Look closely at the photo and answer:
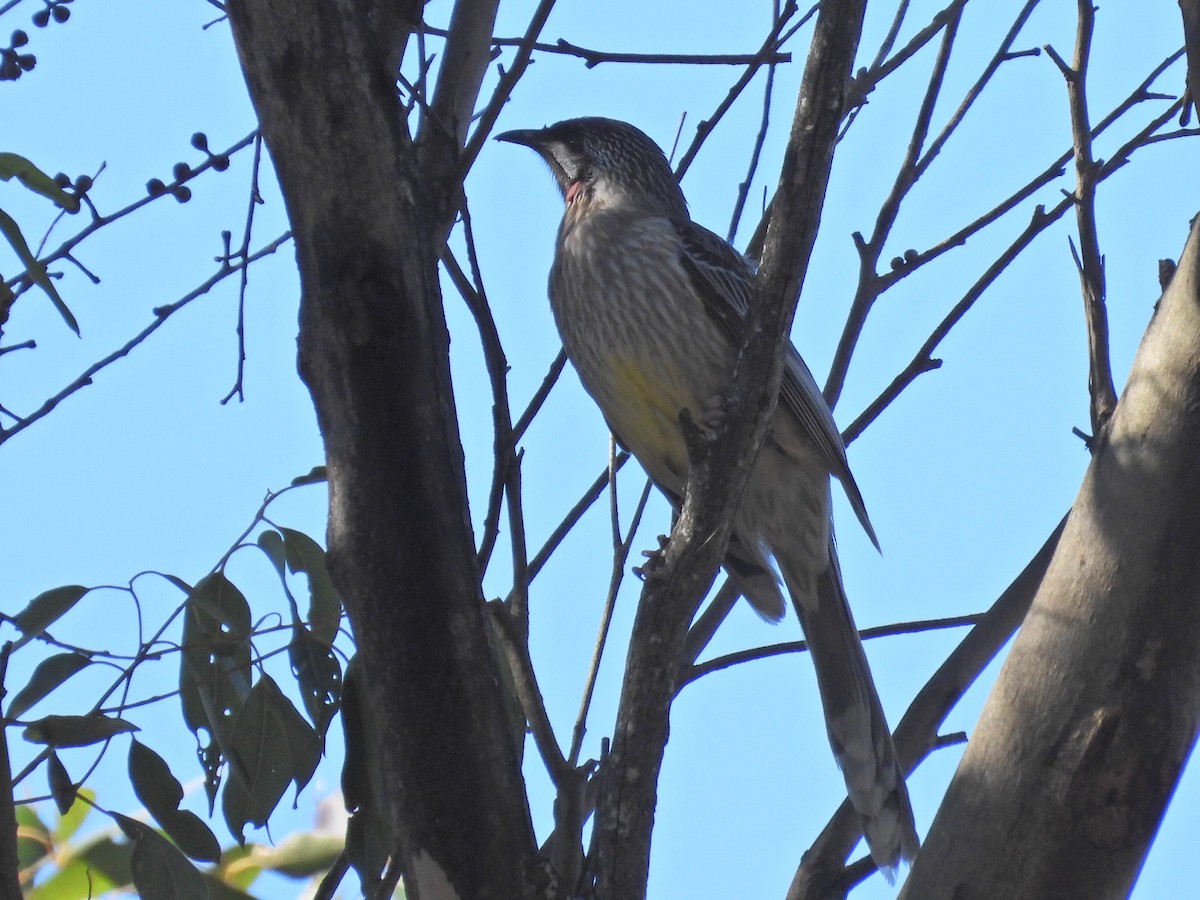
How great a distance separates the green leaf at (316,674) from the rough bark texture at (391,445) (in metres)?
0.52

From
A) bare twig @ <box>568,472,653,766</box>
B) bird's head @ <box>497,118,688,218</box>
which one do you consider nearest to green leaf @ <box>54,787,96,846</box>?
bare twig @ <box>568,472,653,766</box>

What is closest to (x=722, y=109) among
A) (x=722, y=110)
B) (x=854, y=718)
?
(x=722, y=110)

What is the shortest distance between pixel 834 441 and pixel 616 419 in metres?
0.65

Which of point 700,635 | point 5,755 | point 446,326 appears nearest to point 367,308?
point 446,326

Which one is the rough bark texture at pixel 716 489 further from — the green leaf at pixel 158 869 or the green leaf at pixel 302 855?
the green leaf at pixel 302 855

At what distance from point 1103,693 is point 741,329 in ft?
6.05

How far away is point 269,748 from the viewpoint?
8.54ft

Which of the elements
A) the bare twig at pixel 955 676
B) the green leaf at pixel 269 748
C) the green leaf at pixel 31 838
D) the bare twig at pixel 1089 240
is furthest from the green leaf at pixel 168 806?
the bare twig at pixel 1089 240

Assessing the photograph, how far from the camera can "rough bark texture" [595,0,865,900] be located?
81.0 inches

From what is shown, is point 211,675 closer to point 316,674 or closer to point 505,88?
point 316,674

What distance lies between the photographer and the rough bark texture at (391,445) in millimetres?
2059

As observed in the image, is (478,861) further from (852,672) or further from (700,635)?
(852,672)

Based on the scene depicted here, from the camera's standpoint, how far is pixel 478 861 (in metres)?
2.04

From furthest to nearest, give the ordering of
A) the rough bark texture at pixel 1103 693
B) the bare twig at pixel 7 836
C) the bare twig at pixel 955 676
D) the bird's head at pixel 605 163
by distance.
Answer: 1. the bird's head at pixel 605 163
2. the bare twig at pixel 955 676
3. the rough bark texture at pixel 1103 693
4. the bare twig at pixel 7 836
